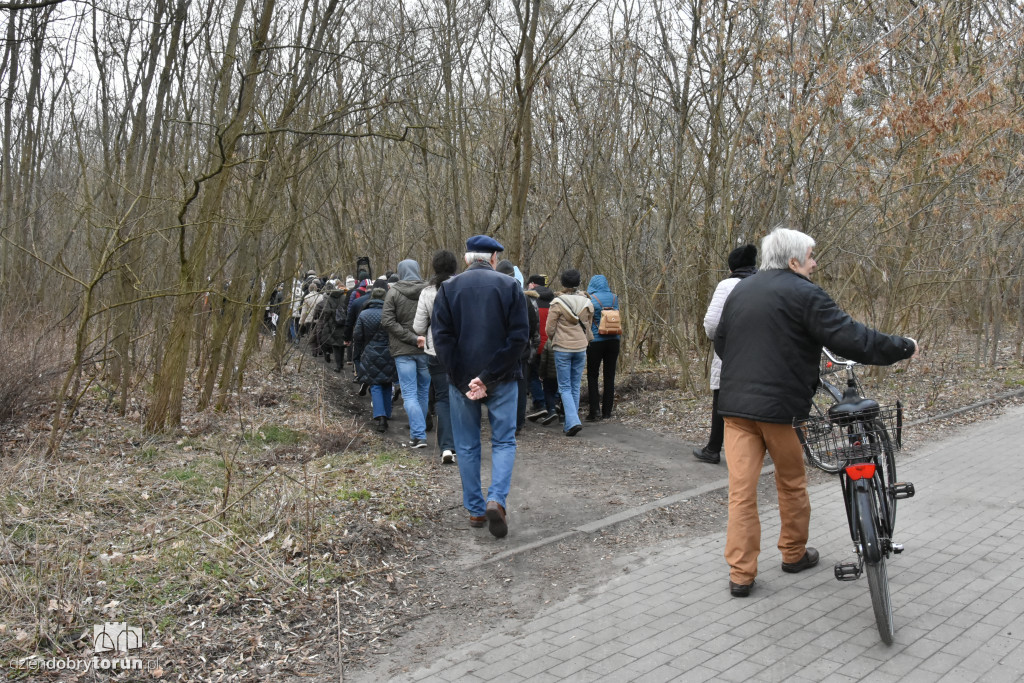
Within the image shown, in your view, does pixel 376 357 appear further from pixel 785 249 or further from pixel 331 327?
pixel 785 249

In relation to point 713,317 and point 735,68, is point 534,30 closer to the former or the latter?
point 735,68

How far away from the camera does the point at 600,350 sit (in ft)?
36.3

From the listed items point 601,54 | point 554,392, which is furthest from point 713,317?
point 601,54

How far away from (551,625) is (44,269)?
1089 cm

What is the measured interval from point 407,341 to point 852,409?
5730 millimetres

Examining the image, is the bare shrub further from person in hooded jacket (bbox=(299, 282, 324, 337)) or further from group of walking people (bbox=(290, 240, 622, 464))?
person in hooded jacket (bbox=(299, 282, 324, 337))

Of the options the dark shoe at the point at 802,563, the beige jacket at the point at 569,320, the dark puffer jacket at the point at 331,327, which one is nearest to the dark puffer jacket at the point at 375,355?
the beige jacket at the point at 569,320

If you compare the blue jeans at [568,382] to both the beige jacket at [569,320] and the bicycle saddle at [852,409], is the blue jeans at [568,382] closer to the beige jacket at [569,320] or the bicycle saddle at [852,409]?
the beige jacket at [569,320]

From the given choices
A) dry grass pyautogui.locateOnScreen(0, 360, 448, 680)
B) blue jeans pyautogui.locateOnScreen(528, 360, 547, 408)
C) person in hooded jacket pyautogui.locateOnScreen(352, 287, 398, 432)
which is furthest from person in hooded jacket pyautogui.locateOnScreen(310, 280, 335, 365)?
dry grass pyautogui.locateOnScreen(0, 360, 448, 680)

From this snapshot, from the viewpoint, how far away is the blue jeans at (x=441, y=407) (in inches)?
345

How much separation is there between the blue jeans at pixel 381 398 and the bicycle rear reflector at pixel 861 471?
708 cm

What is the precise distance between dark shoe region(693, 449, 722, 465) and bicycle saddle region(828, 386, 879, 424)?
4061 millimetres

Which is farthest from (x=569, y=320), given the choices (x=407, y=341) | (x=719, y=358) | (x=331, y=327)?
(x=331, y=327)

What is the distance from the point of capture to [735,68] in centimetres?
1177
